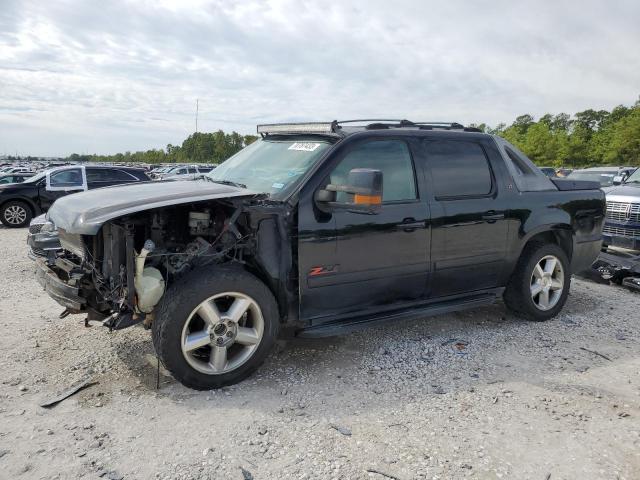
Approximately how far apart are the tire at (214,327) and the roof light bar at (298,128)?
1379 mm

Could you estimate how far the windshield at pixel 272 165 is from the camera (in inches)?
148

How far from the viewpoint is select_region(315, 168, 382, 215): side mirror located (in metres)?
3.27

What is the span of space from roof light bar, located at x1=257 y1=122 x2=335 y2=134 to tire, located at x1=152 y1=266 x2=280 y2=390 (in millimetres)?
1379

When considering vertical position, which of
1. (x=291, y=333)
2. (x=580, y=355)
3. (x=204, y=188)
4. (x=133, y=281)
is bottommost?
(x=580, y=355)

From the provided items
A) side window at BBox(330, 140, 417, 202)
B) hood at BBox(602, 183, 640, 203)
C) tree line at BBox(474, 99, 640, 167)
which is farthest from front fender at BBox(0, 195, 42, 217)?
tree line at BBox(474, 99, 640, 167)

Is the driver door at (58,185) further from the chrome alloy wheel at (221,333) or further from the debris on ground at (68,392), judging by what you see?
the chrome alloy wheel at (221,333)

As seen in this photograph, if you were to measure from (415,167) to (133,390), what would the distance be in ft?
8.93

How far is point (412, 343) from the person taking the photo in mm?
4340

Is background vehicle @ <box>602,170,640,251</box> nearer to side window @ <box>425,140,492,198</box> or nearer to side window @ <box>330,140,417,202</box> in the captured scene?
side window @ <box>425,140,492,198</box>

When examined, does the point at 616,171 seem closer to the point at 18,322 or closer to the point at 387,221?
the point at 387,221

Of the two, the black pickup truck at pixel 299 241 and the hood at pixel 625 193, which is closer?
the black pickup truck at pixel 299 241

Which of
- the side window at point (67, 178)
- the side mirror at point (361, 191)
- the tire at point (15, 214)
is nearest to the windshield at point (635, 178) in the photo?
the side mirror at point (361, 191)

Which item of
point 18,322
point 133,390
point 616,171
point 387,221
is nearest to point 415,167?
point 387,221

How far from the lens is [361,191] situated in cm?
329
